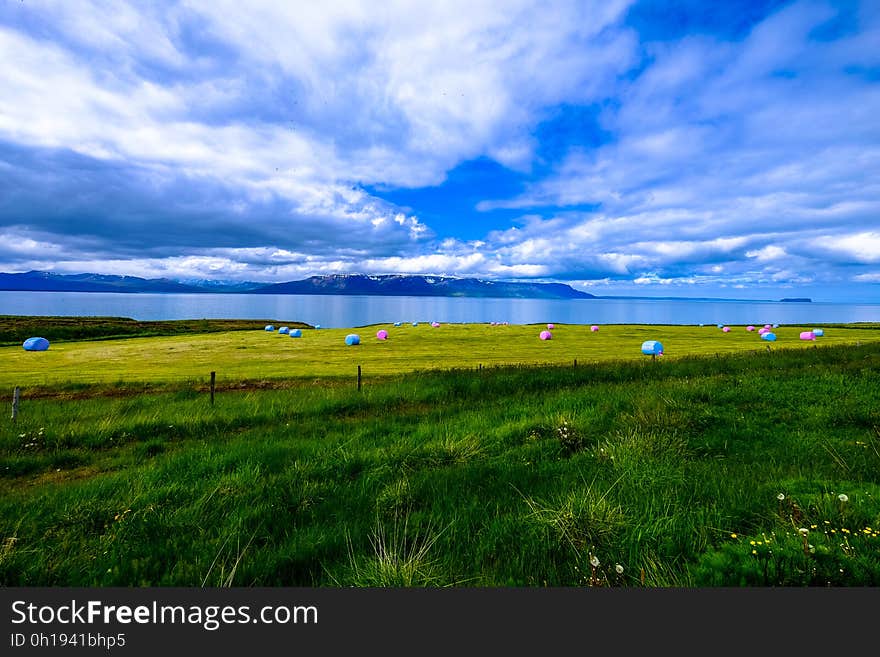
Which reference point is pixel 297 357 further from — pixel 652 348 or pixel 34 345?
pixel 652 348

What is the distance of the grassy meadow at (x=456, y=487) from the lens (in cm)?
443

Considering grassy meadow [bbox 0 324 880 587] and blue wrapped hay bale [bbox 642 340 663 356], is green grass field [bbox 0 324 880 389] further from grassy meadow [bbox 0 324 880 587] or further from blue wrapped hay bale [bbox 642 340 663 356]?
grassy meadow [bbox 0 324 880 587]

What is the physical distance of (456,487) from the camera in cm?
688

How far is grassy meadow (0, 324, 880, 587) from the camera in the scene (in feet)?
14.5

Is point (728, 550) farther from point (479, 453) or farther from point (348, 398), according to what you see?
point (348, 398)

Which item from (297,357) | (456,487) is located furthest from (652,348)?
(456,487)

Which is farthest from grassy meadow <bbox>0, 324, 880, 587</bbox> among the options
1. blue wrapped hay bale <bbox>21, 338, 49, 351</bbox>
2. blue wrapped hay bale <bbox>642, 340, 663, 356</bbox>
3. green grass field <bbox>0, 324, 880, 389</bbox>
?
blue wrapped hay bale <bbox>21, 338, 49, 351</bbox>

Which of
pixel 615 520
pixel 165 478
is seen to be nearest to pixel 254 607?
pixel 615 520

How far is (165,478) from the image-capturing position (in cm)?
769

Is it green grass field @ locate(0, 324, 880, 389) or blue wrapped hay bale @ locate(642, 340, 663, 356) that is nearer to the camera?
green grass field @ locate(0, 324, 880, 389)

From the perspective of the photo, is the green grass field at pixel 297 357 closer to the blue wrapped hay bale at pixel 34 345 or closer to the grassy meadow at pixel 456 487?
the blue wrapped hay bale at pixel 34 345

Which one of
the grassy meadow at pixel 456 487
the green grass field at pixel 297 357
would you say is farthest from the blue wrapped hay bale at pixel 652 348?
the grassy meadow at pixel 456 487

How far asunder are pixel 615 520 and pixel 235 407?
13.4 meters

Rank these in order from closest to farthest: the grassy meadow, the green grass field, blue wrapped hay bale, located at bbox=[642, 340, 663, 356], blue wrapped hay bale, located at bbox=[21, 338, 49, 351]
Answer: the grassy meadow → the green grass field → blue wrapped hay bale, located at bbox=[642, 340, 663, 356] → blue wrapped hay bale, located at bbox=[21, 338, 49, 351]
